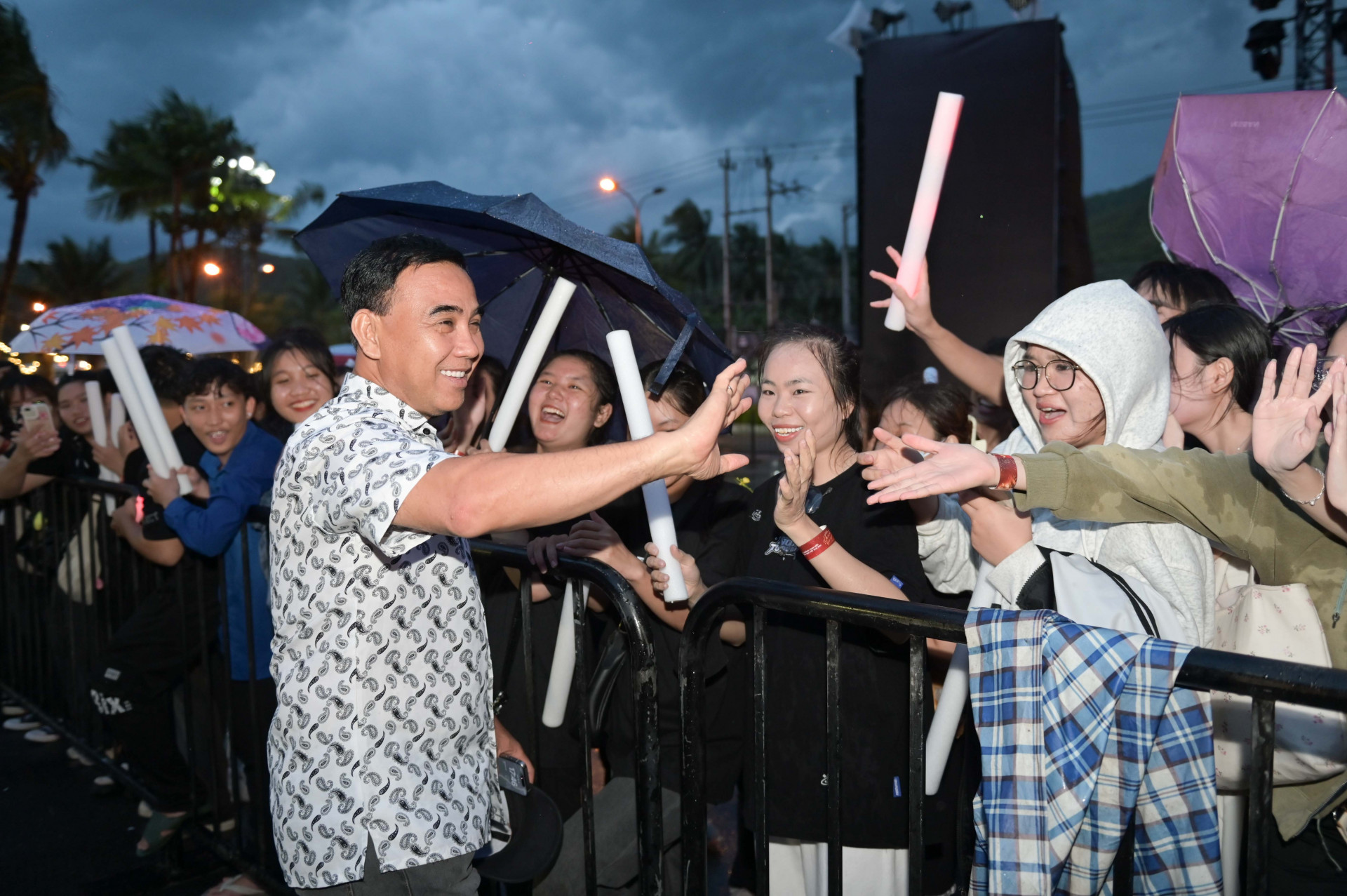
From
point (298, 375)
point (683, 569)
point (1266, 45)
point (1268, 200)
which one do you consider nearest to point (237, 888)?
point (298, 375)

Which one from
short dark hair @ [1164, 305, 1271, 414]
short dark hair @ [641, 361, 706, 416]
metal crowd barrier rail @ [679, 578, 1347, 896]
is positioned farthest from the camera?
short dark hair @ [641, 361, 706, 416]

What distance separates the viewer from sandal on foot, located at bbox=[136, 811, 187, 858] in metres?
3.92

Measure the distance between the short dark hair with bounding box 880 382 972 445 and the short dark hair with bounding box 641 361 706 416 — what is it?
105cm

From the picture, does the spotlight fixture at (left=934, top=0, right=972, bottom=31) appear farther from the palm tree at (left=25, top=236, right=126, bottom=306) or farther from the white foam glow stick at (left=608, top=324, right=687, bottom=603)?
the palm tree at (left=25, top=236, right=126, bottom=306)

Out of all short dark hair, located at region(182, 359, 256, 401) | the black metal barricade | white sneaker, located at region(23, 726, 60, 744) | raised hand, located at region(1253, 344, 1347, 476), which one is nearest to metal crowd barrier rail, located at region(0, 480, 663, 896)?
the black metal barricade

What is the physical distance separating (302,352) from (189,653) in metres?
1.39

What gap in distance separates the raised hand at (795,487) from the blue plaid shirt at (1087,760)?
0.68 meters

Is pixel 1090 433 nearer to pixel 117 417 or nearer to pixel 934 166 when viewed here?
pixel 934 166

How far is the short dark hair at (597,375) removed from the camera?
3529 millimetres

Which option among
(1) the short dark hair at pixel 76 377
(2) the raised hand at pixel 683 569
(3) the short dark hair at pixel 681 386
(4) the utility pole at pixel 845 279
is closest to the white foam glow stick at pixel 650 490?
(2) the raised hand at pixel 683 569

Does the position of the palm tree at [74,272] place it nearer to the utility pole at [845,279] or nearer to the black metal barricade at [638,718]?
the utility pole at [845,279]

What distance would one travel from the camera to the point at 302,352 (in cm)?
415

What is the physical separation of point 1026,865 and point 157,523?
11.2ft

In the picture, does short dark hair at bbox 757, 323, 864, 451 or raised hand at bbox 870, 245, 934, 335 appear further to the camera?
short dark hair at bbox 757, 323, 864, 451
